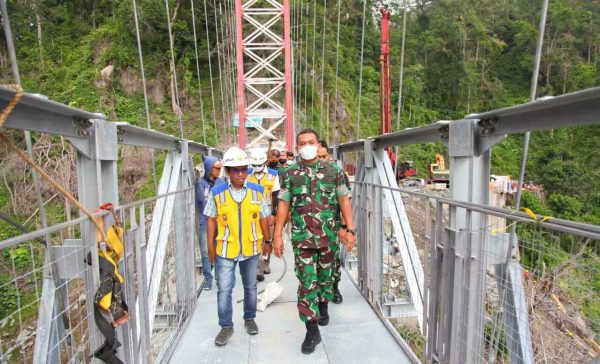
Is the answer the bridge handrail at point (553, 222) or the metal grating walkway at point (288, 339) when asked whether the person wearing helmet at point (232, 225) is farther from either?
the bridge handrail at point (553, 222)

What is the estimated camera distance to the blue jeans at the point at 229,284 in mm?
2271

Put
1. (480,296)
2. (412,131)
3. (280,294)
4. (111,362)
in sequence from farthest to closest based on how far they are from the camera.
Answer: (280,294) < (412,131) < (480,296) < (111,362)

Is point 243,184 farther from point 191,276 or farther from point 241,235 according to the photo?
point 191,276

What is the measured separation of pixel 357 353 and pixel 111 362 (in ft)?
4.11

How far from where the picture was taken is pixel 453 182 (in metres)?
1.71

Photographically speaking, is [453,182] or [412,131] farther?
[412,131]

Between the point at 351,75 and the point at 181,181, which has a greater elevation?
the point at 351,75

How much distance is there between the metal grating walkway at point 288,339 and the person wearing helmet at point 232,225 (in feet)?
0.39

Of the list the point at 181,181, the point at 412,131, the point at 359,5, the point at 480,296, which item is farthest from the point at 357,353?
the point at 359,5

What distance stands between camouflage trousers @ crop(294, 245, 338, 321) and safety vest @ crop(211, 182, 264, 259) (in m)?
0.26

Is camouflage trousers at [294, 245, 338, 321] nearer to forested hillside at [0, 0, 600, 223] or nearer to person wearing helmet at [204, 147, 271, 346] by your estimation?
person wearing helmet at [204, 147, 271, 346]

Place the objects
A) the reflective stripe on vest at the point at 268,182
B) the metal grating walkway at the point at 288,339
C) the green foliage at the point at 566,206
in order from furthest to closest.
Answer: the green foliage at the point at 566,206 → the reflective stripe on vest at the point at 268,182 → the metal grating walkway at the point at 288,339

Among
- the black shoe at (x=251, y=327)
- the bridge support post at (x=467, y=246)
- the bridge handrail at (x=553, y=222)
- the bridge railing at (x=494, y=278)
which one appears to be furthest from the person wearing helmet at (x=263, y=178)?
the bridge handrail at (x=553, y=222)

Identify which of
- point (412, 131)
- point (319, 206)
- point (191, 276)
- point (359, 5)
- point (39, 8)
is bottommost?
point (191, 276)
